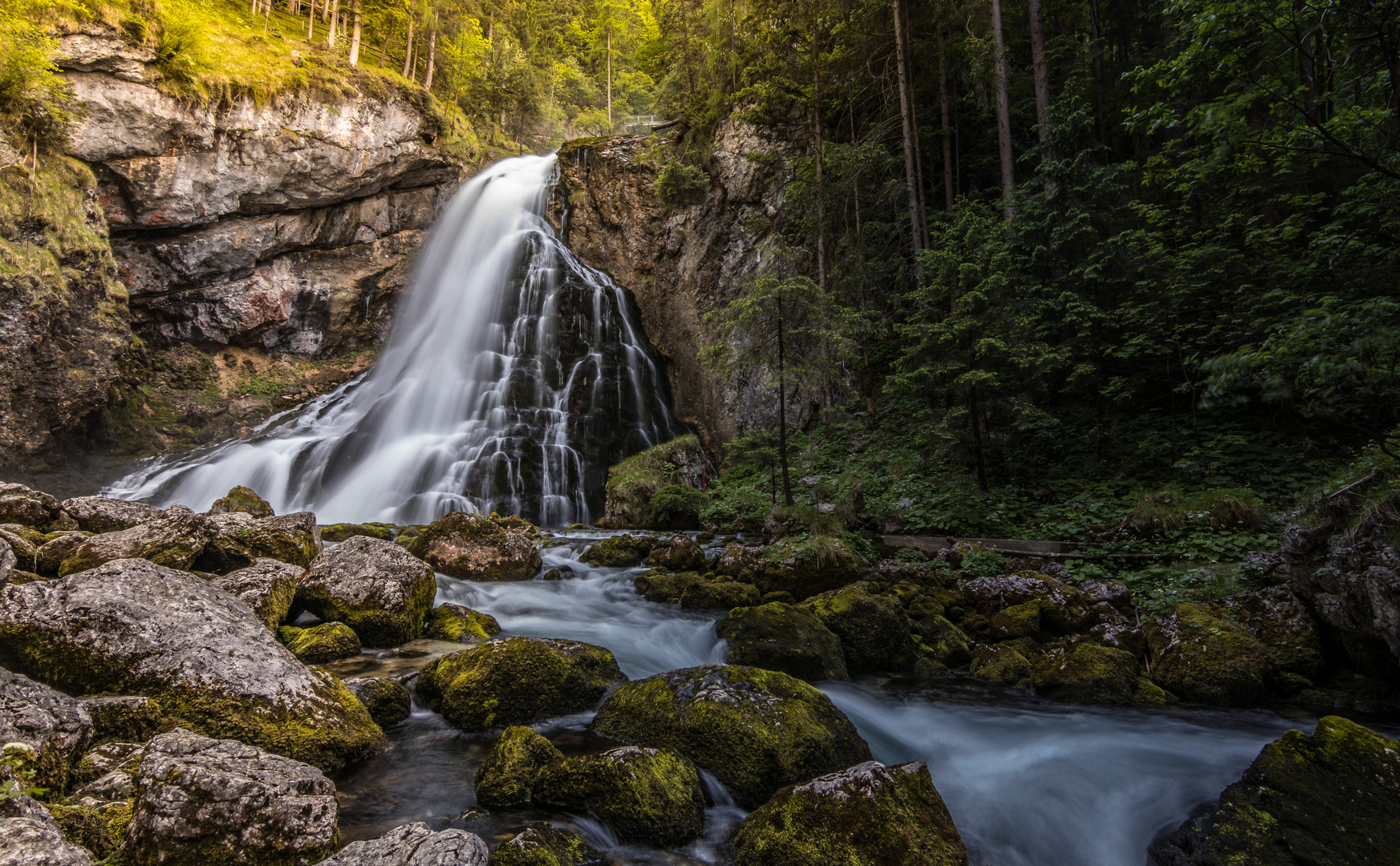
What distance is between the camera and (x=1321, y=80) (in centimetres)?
698

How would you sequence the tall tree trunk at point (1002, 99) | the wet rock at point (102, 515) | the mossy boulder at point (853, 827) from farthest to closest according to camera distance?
the tall tree trunk at point (1002, 99)
the wet rock at point (102, 515)
the mossy boulder at point (853, 827)

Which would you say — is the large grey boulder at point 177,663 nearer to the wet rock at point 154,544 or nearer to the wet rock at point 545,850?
the wet rock at point 545,850

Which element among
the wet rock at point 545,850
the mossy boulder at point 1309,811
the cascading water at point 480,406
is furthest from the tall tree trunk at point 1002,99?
the wet rock at point 545,850

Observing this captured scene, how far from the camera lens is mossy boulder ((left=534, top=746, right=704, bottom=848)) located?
3486 millimetres

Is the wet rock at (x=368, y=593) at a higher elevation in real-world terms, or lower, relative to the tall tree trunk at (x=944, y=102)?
lower

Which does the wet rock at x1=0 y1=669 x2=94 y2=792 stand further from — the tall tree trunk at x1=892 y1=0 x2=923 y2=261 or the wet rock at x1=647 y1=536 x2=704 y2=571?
the tall tree trunk at x1=892 y1=0 x2=923 y2=261

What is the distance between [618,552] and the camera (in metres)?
11.5

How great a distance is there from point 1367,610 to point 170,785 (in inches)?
360

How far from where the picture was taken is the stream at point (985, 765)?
3652 mm

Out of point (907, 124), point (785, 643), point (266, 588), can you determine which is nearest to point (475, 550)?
point (266, 588)

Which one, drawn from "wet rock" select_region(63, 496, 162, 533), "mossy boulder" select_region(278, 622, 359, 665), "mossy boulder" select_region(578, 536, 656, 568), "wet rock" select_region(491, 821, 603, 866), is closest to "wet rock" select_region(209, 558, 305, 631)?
"mossy boulder" select_region(278, 622, 359, 665)

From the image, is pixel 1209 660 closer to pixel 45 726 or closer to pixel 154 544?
pixel 45 726

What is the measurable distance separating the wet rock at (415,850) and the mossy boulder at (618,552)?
8536mm

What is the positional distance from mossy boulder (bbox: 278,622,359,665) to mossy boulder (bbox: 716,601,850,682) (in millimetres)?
4004
